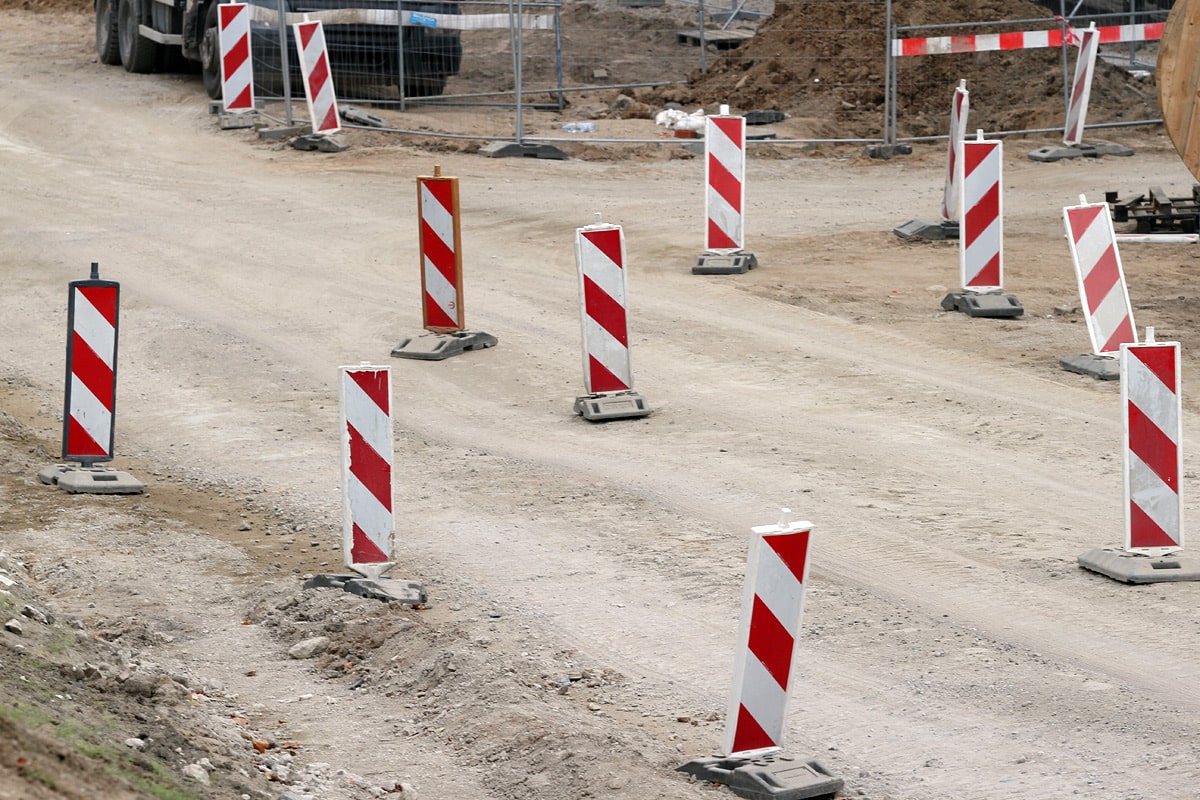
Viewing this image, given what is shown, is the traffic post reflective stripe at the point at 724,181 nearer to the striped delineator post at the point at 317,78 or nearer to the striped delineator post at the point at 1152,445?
the striped delineator post at the point at 1152,445

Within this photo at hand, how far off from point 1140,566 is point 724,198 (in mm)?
8080

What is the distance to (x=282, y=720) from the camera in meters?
6.48

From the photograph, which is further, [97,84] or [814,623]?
[97,84]

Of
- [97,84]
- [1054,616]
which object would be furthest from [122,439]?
[97,84]

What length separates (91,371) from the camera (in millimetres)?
9500

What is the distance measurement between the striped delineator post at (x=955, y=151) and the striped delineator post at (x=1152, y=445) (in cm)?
780

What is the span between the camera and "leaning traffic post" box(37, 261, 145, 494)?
9.40m

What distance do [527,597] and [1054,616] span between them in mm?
2406

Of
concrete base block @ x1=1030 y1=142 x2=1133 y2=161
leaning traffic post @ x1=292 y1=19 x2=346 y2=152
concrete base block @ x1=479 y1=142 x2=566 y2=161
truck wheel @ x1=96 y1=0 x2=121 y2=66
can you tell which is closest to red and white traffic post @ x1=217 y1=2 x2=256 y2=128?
leaning traffic post @ x1=292 y1=19 x2=346 y2=152

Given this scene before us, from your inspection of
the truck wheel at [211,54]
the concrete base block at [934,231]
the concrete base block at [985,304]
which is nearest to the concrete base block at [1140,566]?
the concrete base block at [985,304]

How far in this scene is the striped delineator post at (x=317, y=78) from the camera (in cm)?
2161

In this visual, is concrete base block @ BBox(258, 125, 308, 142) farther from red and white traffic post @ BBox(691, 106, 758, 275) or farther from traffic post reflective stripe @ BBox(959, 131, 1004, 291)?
traffic post reflective stripe @ BBox(959, 131, 1004, 291)

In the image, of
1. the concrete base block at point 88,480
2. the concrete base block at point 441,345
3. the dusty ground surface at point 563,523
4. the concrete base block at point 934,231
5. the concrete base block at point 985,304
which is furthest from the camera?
the concrete base block at point 934,231

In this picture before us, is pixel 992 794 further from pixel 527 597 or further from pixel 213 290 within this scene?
pixel 213 290
